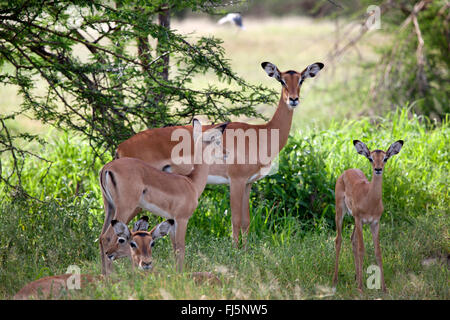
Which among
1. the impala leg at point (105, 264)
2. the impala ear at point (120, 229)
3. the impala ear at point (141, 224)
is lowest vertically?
the impala leg at point (105, 264)

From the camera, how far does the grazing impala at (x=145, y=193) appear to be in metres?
5.07

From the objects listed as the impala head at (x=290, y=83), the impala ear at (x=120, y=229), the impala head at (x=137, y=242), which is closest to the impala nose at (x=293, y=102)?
the impala head at (x=290, y=83)

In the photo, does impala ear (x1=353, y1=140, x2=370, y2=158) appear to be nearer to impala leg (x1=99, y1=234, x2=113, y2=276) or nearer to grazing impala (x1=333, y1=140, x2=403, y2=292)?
grazing impala (x1=333, y1=140, x2=403, y2=292)

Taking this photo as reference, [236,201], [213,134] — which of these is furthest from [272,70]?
[236,201]

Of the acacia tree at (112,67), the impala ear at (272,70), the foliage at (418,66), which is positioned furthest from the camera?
the foliage at (418,66)

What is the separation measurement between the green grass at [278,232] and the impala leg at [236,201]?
0.18 metres

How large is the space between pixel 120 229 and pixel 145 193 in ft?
1.71

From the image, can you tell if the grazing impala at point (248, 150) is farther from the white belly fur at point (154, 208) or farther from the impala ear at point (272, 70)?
the white belly fur at point (154, 208)

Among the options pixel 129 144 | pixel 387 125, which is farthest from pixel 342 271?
pixel 387 125

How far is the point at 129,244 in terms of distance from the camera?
495 cm

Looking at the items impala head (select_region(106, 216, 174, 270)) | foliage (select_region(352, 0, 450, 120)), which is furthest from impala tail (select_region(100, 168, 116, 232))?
foliage (select_region(352, 0, 450, 120))

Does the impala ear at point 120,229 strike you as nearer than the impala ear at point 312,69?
Yes

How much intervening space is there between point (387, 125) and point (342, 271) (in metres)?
3.97

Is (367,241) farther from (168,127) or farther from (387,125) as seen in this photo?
(387,125)
